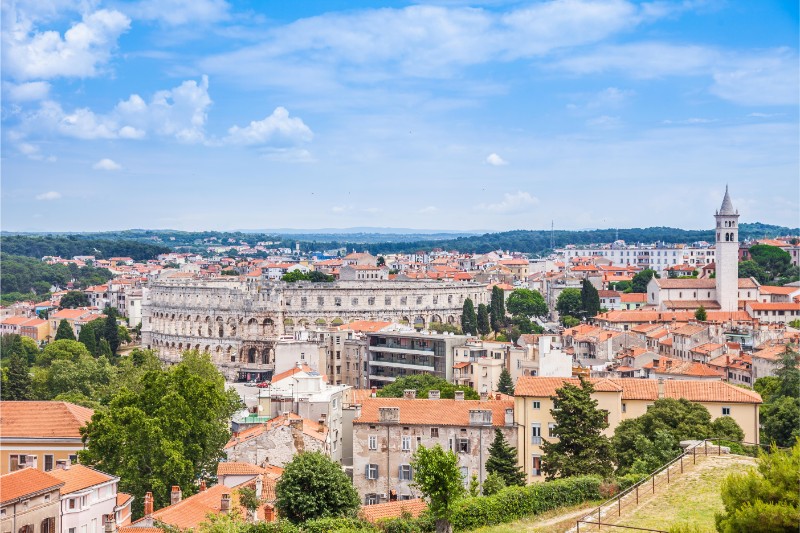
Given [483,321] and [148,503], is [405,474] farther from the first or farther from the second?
[483,321]

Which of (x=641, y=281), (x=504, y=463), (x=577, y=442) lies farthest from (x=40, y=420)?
(x=641, y=281)

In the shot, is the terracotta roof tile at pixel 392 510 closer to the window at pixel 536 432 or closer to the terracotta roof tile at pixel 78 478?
the terracotta roof tile at pixel 78 478

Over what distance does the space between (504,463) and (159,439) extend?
9.99 meters

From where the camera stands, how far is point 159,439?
3016 cm

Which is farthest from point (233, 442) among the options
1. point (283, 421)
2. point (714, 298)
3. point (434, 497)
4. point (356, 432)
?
point (714, 298)

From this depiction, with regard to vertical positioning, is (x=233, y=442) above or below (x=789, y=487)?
below

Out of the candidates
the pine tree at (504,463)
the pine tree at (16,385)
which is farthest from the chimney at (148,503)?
the pine tree at (16,385)

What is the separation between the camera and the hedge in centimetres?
2323

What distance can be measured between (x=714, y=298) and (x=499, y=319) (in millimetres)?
19773

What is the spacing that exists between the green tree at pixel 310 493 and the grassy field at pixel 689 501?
769cm

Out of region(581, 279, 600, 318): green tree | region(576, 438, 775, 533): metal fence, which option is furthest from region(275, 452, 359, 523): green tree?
region(581, 279, 600, 318): green tree

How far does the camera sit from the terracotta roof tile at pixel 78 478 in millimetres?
24231

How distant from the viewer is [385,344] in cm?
6762

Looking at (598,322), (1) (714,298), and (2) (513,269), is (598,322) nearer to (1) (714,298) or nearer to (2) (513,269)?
(1) (714,298)
